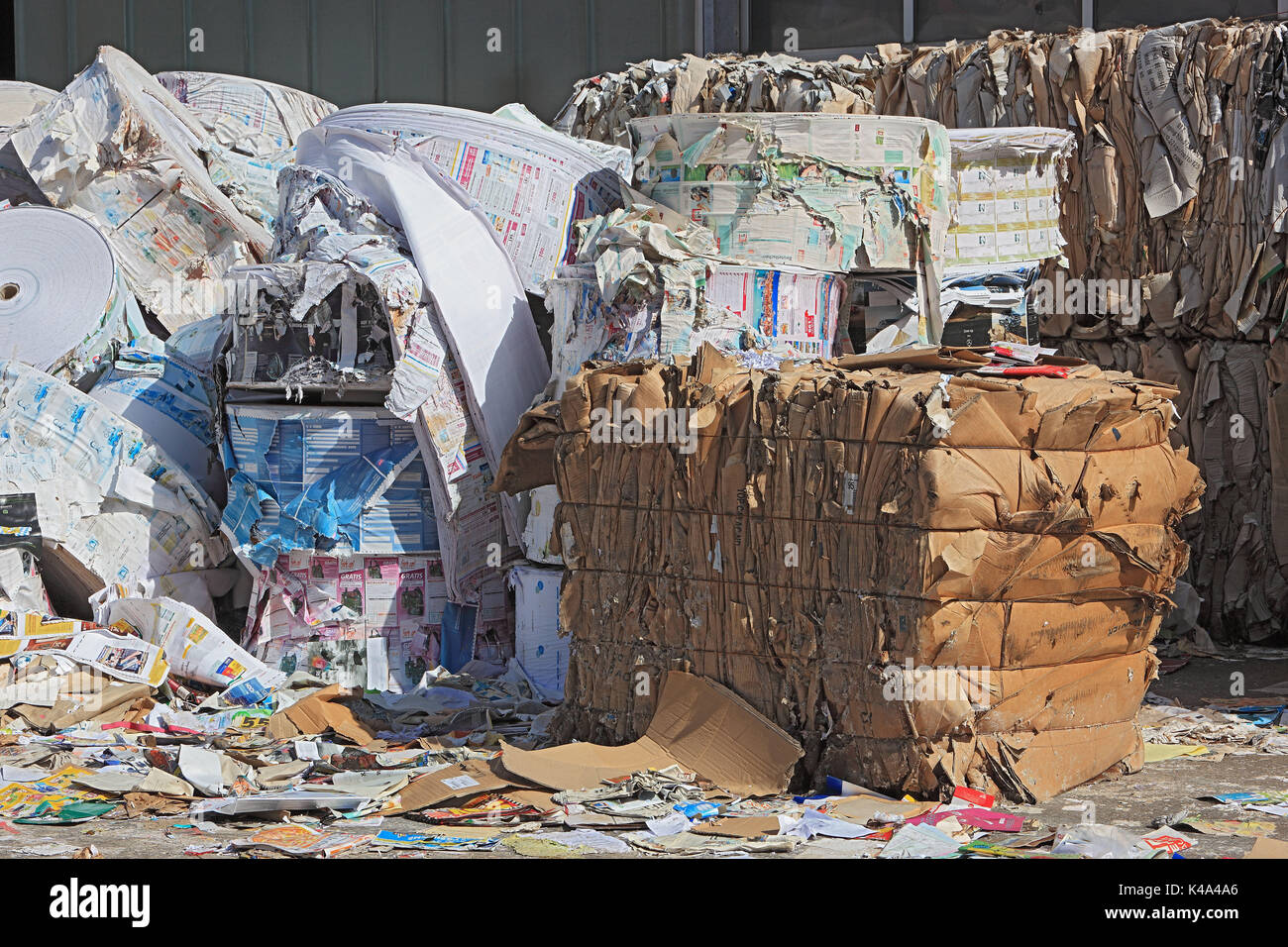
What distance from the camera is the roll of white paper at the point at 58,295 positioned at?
7.13m

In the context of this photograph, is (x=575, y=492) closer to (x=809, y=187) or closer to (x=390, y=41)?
(x=809, y=187)

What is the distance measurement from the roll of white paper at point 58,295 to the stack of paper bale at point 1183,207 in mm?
2750

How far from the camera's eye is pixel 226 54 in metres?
11.4

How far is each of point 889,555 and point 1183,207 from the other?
360 centimetres

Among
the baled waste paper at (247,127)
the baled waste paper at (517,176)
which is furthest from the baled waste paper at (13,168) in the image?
the baled waste paper at (517,176)

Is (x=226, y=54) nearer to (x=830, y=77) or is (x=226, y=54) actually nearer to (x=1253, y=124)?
(x=830, y=77)

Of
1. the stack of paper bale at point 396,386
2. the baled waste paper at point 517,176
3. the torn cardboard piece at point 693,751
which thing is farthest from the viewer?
the baled waste paper at point 517,176

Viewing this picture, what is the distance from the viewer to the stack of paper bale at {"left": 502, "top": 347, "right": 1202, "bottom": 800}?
4.59 metres

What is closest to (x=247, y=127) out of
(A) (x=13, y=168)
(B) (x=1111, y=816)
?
(A) (x=13, y=168)

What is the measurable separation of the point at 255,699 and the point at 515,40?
5.90 meters

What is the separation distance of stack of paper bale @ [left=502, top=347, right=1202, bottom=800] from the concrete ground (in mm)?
114

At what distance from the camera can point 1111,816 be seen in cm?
461

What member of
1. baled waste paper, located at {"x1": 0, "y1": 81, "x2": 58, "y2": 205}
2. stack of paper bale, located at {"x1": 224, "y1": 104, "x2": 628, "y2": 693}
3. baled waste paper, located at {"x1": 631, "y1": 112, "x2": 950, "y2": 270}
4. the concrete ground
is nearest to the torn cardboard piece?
the concrete ground

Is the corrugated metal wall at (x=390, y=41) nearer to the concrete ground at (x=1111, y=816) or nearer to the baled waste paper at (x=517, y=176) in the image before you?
the baled waste paper at (x=517, y=176)
